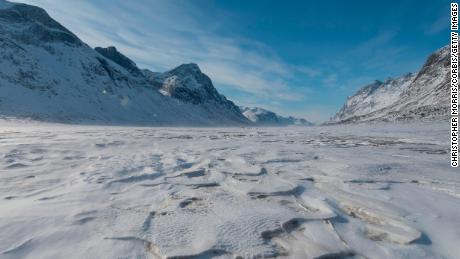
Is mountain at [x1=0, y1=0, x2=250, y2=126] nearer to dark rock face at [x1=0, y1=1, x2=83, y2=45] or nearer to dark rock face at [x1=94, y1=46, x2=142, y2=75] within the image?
dark rock face at [x1=0, y1=1, x2=83, y2=45]

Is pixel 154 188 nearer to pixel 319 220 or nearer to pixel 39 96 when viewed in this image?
pixel 319 220

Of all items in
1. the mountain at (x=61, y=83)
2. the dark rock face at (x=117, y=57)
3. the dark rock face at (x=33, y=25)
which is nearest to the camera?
the mountain at (x=61, y=83)

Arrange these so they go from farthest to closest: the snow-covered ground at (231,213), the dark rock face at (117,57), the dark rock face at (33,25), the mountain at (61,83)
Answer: the dark rock face at (117,57) < the dark rock face at (33,25) < the mountain at (61,83) < the snow-covered ground at (231,213)

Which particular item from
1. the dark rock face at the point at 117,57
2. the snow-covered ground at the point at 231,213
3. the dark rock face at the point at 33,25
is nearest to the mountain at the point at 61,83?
the dark rock face at the point at 33,25

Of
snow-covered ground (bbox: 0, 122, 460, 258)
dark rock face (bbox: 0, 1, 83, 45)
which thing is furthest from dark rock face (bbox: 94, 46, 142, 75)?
snow-covered ground (bbox: 0, 122, 460, 258)

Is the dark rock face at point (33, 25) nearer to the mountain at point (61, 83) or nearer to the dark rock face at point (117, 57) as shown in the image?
the mountain at point (61, 83)

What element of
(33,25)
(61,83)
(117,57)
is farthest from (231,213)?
(117,57)

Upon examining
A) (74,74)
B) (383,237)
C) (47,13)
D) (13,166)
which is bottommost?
(13,166)

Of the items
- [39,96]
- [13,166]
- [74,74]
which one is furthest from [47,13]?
[13,166]

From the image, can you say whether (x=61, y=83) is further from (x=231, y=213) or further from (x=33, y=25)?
(x=231, y=213)
